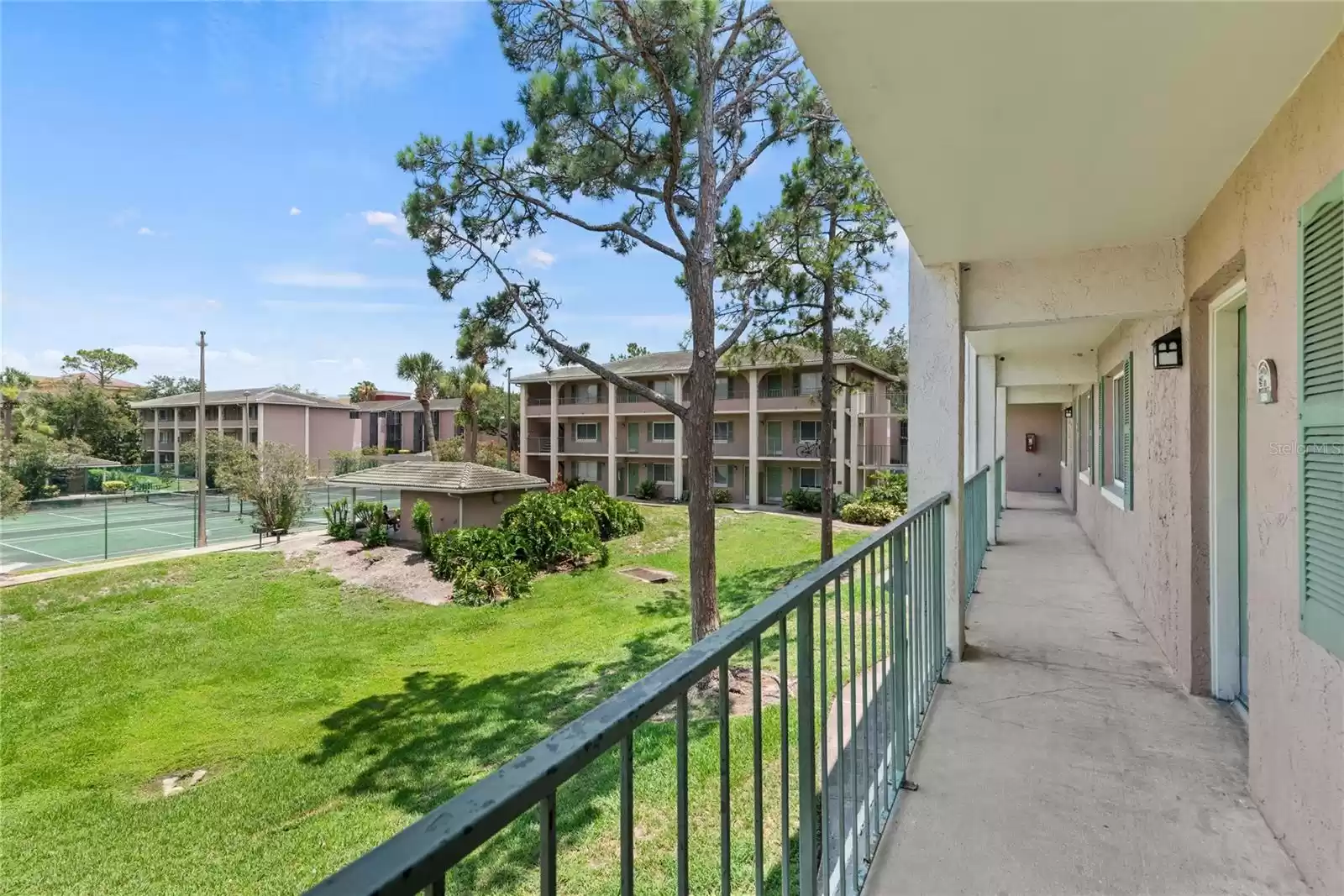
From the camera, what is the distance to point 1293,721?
1.92 m

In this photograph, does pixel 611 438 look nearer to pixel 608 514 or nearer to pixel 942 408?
pixel 608 514

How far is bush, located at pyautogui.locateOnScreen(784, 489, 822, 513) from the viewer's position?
787 inches

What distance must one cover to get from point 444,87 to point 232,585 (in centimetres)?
1050

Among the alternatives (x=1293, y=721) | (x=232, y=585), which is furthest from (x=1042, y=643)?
(x=232, y=585)

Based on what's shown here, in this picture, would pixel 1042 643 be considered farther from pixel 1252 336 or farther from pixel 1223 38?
pixel 1223 38

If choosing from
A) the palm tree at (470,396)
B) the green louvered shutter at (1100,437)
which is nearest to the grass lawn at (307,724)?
the green louvered shutter at (1100,437)

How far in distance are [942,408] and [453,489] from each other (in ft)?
40.5

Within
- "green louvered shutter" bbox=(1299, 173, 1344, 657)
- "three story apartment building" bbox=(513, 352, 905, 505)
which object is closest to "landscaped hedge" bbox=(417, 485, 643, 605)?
"three story apartment building" bbox=(513, 352, 905, 505)

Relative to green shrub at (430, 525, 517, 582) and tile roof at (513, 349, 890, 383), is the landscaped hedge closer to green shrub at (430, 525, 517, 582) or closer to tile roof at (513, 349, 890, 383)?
green shrub at (430, 525, 517, 582)

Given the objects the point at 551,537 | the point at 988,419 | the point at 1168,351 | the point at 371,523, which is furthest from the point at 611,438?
the point at 1168,351

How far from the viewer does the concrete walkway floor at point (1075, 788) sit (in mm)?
1872

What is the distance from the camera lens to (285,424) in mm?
33281

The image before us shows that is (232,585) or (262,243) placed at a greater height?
(262,243)

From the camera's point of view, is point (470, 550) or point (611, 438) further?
point (611, 438)
